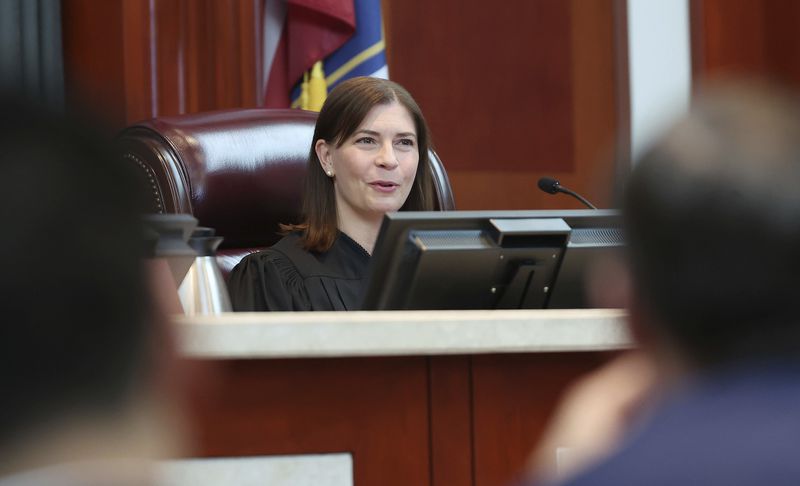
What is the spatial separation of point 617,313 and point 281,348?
1.48 ft

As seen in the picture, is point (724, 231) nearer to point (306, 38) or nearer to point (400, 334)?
point (400, 334)

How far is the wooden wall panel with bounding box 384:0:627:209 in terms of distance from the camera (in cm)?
409

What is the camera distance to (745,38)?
433 cm

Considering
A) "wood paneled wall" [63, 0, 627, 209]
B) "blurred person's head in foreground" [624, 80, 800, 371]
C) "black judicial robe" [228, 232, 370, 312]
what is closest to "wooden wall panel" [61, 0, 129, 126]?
"wood paneled wall" [63, 0, 627, 209]

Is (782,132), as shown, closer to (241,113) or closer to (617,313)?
(617,313)

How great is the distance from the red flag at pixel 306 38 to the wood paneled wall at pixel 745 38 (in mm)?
1376

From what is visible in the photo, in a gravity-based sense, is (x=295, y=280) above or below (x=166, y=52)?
below

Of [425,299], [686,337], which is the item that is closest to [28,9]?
[425,299]

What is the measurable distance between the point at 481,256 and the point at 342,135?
1.13 meters

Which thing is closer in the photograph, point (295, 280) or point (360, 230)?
point (295, 280)

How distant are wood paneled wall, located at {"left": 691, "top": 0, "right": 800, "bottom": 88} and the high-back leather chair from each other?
1.73 m

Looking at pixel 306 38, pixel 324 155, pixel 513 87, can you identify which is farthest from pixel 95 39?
pixel 513 87

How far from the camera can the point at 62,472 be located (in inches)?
20.9

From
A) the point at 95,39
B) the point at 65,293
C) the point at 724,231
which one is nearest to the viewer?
the point at 65,293
